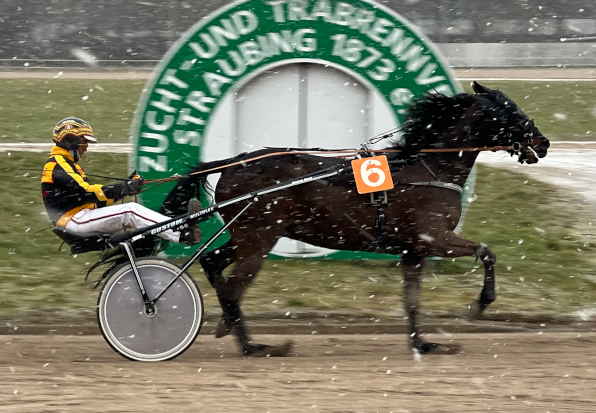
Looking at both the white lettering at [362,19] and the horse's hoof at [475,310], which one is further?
the white lettering at [362,19]

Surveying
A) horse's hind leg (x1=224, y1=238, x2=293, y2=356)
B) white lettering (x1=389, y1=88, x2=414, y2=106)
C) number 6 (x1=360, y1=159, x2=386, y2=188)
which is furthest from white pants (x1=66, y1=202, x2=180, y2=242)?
white lettering (x1=389, y1=88, x2=414, y2=106)

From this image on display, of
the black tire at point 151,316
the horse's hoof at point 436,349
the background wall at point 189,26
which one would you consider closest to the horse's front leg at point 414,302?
the horse's hoof at point 436,349

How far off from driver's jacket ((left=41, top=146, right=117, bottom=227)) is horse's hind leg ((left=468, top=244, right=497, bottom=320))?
2.31m

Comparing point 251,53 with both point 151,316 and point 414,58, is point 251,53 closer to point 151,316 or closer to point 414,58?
point 414,58

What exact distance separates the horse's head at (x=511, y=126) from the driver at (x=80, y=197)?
2.05 m

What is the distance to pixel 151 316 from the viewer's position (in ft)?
17.3

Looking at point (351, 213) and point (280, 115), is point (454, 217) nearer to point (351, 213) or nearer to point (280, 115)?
point (351, 213)

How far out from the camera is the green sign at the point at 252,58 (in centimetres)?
766

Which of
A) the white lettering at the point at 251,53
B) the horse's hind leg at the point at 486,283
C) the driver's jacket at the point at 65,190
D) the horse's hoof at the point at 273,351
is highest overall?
the white lettering at the point at 251,53

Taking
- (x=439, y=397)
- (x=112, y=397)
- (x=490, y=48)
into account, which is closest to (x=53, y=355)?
(x=112, y=397)

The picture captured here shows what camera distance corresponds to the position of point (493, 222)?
9391mm

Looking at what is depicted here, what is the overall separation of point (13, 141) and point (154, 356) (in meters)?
9.16

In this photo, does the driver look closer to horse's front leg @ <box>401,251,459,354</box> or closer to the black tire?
the black tire

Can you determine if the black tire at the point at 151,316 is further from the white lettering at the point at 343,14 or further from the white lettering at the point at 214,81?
the white lettering at the point at 343,14
